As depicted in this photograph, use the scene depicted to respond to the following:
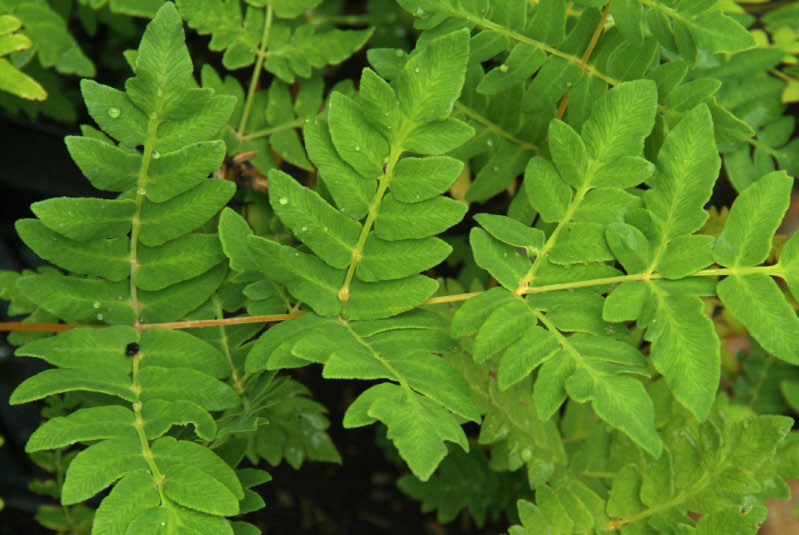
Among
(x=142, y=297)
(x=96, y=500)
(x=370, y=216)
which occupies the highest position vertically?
(x=370, y=216)

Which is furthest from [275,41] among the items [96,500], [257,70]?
[96,500]

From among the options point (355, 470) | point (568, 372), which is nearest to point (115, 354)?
point (568, 372)

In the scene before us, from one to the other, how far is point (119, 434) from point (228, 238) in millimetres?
334

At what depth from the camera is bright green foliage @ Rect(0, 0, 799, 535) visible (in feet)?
3.24

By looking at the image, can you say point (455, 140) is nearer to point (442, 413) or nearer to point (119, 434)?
point (442, 413)

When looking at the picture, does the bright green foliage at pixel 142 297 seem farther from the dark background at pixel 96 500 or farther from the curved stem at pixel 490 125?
the dark background at pixel 96 500

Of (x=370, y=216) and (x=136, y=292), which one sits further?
(x=136, y=292)

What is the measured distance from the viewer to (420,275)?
1.09 metres

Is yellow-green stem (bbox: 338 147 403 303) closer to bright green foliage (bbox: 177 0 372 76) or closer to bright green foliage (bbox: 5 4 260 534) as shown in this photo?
bright green foliage (bbox: 5 4 260 534)

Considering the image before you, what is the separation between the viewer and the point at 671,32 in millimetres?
1180

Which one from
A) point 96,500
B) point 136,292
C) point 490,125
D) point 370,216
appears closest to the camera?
point 370,216

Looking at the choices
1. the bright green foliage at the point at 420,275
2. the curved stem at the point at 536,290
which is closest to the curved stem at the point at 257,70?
the bright green foliage at the point at 420,275

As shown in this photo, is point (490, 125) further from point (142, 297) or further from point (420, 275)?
point (142, 297)

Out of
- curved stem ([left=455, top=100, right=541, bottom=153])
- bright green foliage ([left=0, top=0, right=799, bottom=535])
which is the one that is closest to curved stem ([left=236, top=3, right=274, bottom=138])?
bright green foliage ([left=0, top=0, right=799, bottom=535])
